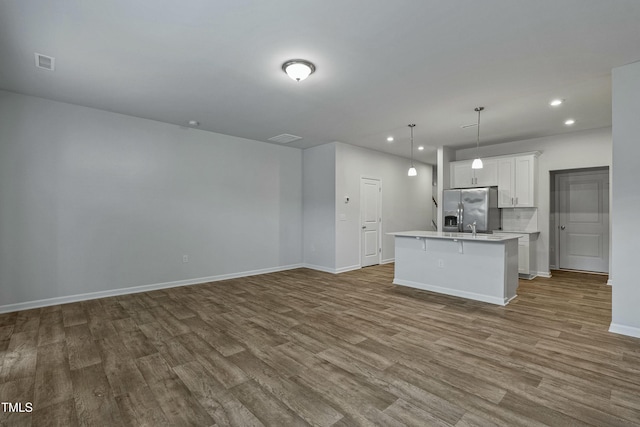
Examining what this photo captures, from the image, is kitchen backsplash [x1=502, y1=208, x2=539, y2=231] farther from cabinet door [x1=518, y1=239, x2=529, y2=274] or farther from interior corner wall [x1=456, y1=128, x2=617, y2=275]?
cabinet door [x1=518, y1=239, x2=529, y2=274]

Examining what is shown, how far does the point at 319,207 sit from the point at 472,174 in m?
3.50

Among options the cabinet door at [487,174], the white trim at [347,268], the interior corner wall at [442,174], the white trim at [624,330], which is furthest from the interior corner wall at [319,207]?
the white trim at [624,330]

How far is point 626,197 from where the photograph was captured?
3105 millimetres

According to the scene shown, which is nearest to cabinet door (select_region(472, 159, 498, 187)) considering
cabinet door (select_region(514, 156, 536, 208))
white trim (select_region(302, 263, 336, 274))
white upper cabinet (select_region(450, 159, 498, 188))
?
white upper cabinet (select_region(450, 159, 498, 188))

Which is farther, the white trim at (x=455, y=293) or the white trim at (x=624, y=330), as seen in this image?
the white trim at (x=455, y=293)

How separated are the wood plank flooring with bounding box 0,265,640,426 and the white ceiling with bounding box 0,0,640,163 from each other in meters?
2.83

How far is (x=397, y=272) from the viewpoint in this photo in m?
5.33

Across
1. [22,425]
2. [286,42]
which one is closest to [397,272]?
[286,42]

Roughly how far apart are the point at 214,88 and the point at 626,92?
4.58 m

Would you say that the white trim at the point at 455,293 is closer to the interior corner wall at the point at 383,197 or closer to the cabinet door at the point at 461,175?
the interior corner wall at the point at 383,197

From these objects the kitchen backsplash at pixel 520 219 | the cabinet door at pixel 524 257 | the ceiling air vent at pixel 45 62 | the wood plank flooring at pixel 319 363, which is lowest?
the wood plank flooring at pixel 319 363

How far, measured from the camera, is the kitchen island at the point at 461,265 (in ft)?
13.6

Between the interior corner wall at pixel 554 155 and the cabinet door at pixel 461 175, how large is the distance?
0.71m

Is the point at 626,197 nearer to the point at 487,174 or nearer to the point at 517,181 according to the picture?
the point at 517,181
